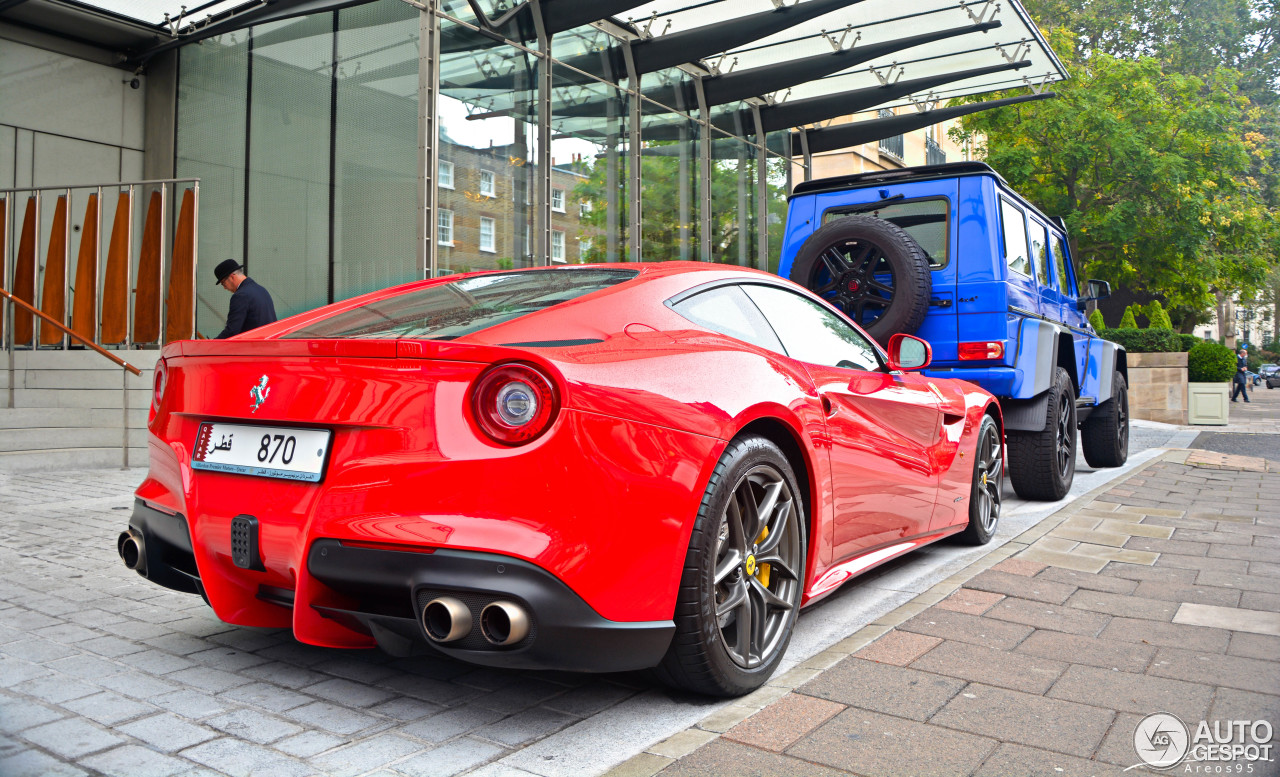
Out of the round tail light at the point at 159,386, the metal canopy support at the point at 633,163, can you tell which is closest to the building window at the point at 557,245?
the metal canopy support at the point at 633,163

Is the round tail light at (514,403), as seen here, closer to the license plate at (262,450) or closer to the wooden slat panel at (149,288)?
the license plate at (262,450)

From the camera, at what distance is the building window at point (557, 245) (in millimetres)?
12711

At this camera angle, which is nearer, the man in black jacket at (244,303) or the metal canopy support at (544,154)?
the man in black jacket at (244,303)

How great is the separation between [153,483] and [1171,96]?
84.4 feet

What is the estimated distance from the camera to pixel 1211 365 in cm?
1930

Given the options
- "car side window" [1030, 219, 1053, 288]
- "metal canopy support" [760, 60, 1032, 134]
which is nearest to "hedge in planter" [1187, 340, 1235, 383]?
"metal canopy support" [760, 60, 1032, 134]

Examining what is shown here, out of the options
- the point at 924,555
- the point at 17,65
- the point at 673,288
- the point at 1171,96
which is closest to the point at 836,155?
the point at 1171,96

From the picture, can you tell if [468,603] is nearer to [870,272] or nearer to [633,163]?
[870,272]

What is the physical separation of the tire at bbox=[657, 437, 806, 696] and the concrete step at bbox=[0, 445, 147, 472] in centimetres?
779

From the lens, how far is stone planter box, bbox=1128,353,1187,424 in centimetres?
1823

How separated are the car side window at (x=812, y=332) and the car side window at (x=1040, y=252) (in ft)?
12.4

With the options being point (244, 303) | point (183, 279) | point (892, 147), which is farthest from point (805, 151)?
point (244, 303)

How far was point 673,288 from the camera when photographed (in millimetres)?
3109

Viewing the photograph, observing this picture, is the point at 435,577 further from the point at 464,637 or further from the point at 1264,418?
the point at 1264,418
